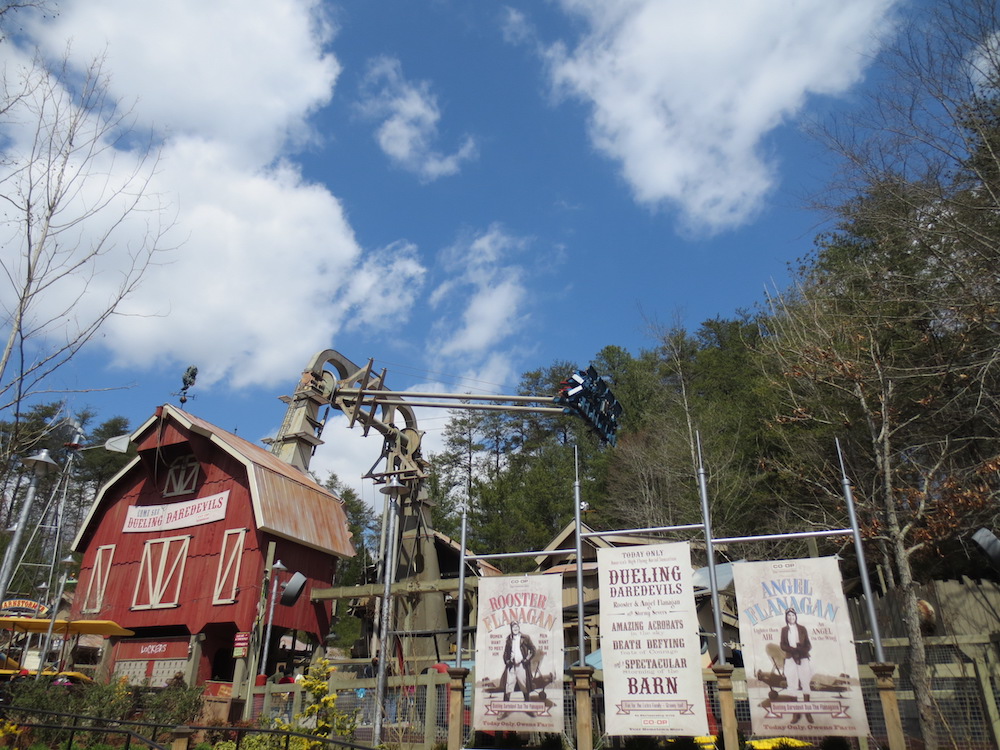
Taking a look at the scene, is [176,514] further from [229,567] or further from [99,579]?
[229,567]

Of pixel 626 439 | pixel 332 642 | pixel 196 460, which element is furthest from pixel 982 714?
pixel 332 642

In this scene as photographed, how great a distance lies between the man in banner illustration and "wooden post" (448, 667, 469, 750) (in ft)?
1.90

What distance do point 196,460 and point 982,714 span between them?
21443 millimetres

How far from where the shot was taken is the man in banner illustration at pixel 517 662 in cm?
921

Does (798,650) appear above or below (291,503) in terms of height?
below

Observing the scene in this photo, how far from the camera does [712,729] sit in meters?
9.38

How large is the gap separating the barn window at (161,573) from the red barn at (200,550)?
0.04 m

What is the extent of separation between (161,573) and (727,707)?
18815 millimetres

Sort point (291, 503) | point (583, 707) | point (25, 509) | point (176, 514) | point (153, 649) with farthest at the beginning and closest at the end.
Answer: point (176, 514)
point (291, 503)
point (153, 649)
point (25, 509)
point (583, 707)

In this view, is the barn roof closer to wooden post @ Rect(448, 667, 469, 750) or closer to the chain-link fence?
the chain-link fence

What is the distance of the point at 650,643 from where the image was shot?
8773mm

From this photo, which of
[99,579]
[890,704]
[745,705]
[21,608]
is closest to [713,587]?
[745,705]

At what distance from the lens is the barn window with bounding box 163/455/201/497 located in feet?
74.1

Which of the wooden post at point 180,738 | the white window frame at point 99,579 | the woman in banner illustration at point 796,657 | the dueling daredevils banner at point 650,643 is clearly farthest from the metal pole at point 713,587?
the white window frame at point 99,579
